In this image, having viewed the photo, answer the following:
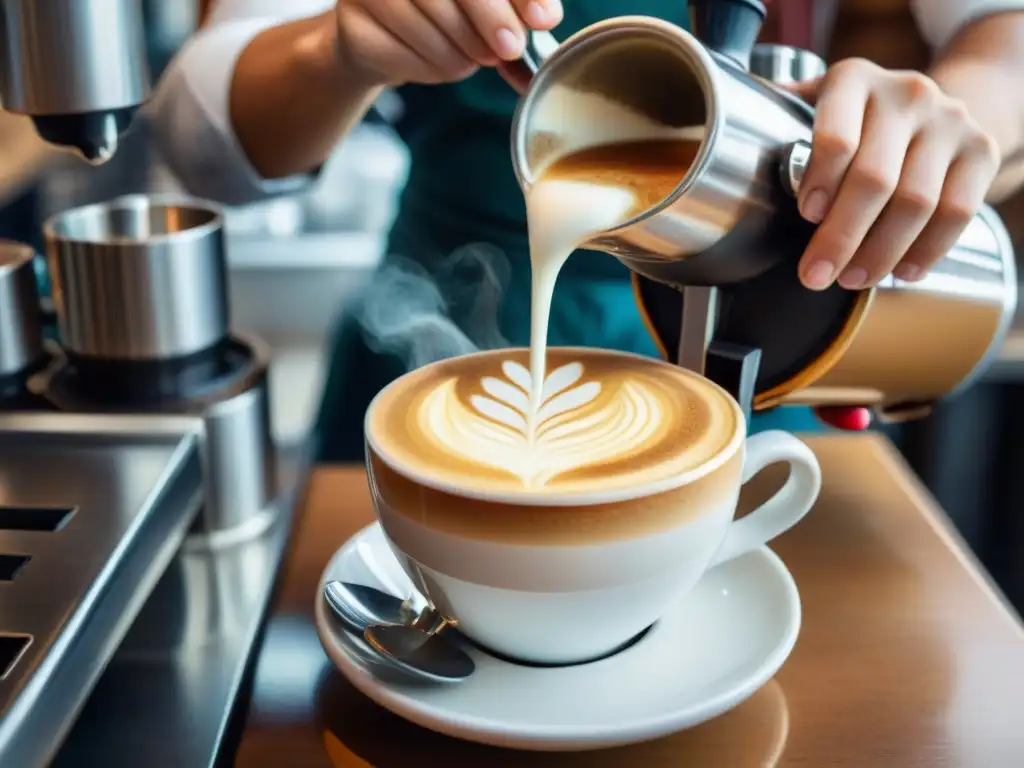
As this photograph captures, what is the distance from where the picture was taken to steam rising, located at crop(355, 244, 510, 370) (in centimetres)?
108

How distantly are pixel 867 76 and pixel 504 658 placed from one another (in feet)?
1.31

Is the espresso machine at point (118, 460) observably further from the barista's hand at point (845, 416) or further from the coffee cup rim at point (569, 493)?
the barista's hand at point (845, 416)

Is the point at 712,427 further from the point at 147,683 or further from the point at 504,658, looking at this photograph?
the point at 147,683

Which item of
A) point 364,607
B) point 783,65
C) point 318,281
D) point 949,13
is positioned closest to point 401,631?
point 364,607

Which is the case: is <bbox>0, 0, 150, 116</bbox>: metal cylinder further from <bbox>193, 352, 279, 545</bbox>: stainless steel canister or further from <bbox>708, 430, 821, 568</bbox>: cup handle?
<bbox>708, 430, 821, 568</bbox>: cup handle

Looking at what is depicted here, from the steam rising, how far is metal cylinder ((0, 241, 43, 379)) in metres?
0.38

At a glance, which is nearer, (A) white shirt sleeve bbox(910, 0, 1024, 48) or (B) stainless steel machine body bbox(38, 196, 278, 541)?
(B) stainless steel machine body bbox(38, 196, 278, 541)

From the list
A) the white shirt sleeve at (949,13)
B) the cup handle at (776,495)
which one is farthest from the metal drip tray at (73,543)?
the white shirt sleeve at (949,13)

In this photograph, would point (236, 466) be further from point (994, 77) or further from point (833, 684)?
point (994, 77)

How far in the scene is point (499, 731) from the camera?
0.49 metres

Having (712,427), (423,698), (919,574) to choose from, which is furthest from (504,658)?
(919,574)

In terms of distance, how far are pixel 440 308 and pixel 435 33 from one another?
0.43 m

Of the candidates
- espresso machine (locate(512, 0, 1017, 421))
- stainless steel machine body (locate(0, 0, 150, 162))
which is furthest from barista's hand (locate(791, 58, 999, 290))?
stainless steel machine body (locate(0, 0, 150, 162))

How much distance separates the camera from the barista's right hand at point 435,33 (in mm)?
662
